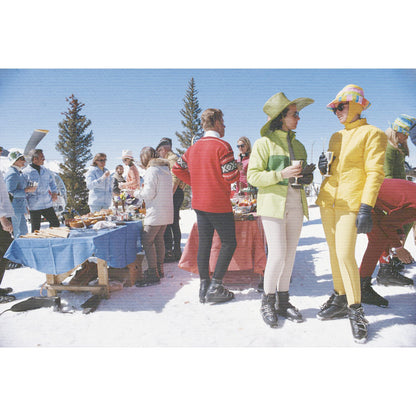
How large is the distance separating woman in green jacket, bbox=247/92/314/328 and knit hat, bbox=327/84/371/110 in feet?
0.72

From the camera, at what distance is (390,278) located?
124 inches

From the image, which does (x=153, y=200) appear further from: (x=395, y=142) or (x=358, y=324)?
(x=395, y=142)

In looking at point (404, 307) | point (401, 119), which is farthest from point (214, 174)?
point (404, 307)

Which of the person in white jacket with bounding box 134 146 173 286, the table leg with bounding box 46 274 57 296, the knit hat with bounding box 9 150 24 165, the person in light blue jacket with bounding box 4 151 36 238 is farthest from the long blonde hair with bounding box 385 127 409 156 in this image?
the person in light blue jacket with bounding box 4 151 36 238

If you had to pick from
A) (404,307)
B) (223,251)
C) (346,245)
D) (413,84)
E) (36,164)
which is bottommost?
(404,307)

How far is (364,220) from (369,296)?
45.3 inches

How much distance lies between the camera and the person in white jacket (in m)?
3.21

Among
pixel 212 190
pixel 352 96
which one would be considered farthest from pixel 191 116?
pixel 352 96

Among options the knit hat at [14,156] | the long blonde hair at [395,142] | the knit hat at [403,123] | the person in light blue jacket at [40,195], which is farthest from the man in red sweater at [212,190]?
the person in light blue jacket at [40,195]

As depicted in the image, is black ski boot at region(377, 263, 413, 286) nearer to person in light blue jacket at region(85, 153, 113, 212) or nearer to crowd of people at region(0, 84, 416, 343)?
crowd of people at region(0, 84, 416, 343)

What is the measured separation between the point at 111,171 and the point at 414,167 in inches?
156

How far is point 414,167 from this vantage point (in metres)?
2.84

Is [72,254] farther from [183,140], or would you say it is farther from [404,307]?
[404,307]

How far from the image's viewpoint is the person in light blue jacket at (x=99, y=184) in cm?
413
